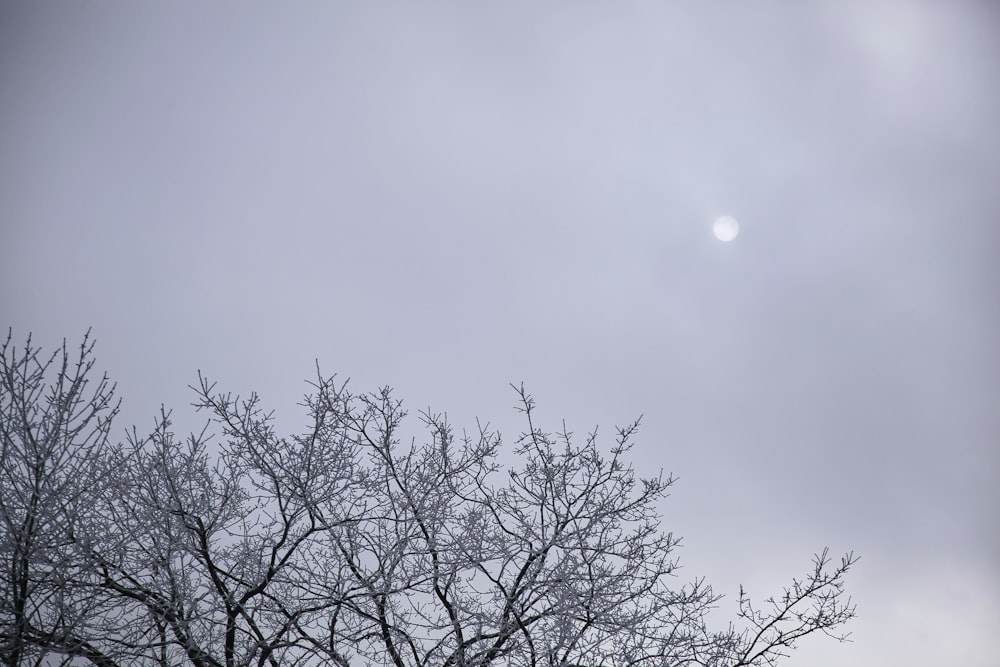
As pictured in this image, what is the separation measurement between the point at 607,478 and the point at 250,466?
4.39 meters

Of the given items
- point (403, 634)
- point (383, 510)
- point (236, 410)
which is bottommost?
point (403, 634)

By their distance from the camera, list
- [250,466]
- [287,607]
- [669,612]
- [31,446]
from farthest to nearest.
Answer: [669,612] → [250,466] → [287,607] → [31,446]

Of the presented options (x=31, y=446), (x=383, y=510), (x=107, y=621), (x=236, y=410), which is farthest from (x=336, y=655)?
(x=31, y=446)

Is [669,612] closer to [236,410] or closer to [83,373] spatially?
[236,410]

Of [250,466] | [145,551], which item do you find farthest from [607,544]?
[145,551]

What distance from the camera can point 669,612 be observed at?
823 centimetres

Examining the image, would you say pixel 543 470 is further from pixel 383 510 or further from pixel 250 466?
pixel 250 466

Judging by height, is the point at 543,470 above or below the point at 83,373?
above

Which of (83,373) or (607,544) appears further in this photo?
(607,544)

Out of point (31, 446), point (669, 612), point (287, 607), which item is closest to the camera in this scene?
point (31, 446)

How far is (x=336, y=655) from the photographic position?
21.8 feet

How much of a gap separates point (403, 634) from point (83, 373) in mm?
4374

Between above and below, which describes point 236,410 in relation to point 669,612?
above

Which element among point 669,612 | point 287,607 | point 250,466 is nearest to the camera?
point 287,607
